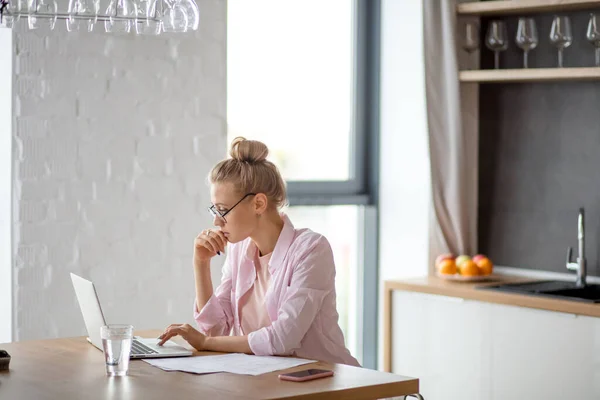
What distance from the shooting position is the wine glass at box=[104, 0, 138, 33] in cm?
266

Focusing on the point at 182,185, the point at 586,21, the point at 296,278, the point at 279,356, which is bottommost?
the point at 279,356

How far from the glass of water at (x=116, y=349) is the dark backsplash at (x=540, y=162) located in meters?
2.34

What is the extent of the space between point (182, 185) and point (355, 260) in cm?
124

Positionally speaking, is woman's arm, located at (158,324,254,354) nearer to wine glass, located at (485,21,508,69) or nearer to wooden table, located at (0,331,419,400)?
wooden table, located at (0,331,419,400)

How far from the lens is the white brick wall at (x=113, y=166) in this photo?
12.0 feet

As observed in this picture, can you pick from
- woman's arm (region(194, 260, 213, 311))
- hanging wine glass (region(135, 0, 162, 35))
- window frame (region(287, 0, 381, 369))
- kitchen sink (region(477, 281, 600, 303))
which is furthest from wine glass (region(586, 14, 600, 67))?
A: hanging wine glass (region(135, 0, 162, 35))

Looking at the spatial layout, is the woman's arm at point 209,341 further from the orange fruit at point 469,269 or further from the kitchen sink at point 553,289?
the orange fruit at point 469,269

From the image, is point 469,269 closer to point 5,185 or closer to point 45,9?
point 5,185

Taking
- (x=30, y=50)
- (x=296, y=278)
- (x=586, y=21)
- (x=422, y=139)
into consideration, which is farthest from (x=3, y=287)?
(x=586, y=21)

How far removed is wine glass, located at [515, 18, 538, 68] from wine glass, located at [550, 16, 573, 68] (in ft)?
0.33

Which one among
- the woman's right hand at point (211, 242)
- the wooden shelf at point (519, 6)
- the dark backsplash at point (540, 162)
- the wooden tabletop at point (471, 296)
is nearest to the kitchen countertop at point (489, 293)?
the wooden tabletop at point (471, 296)

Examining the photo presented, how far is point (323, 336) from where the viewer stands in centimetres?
289

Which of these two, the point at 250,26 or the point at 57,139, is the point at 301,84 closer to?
the point at 250,26

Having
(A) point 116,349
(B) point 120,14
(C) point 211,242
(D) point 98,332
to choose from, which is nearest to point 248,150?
(C) point 211,242
